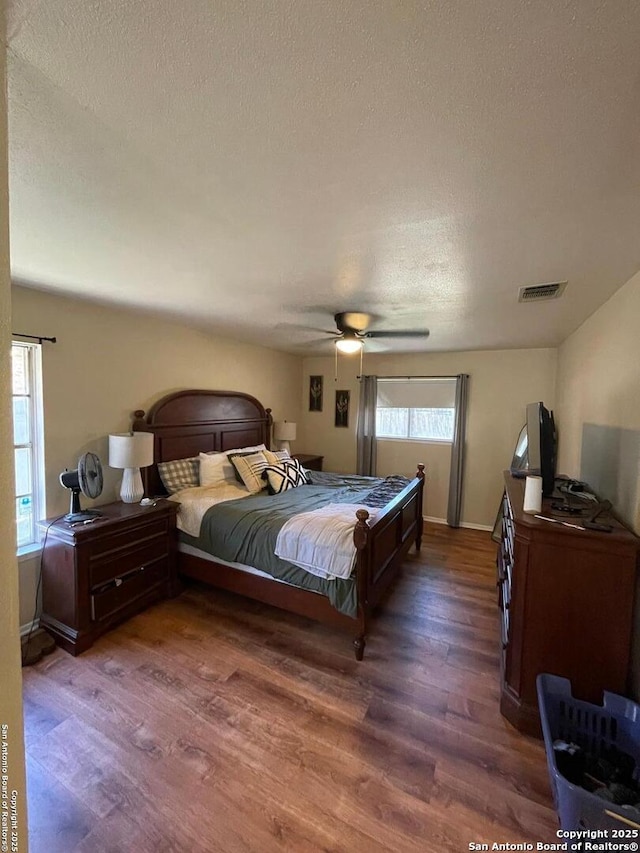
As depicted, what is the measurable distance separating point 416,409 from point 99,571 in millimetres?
4153

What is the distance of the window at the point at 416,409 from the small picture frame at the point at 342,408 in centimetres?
50

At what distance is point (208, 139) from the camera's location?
1006 mm

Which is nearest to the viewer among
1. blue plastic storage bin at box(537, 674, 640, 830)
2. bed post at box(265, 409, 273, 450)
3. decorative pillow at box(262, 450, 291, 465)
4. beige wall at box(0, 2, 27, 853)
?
beige wall at box(0, 2, 27, 853)

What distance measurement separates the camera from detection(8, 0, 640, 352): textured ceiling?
701 mm

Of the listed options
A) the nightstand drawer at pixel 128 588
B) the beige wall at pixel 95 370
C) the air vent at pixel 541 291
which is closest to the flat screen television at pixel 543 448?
the air vent at pixel 541 291

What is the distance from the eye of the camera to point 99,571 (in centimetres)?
246

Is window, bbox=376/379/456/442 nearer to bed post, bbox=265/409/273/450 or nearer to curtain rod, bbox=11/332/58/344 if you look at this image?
bed post, bbox=265/409/273/450

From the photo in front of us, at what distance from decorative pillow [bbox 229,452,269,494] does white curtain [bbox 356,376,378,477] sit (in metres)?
1.91

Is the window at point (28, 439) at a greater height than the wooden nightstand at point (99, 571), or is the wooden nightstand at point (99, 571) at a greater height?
the window at point (28, 439)

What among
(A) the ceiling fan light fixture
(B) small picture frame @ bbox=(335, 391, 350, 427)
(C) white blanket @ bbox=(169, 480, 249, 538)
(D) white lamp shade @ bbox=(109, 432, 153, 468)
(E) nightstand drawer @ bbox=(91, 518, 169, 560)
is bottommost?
(E) nightstand drawer @ bbox=(91, 518, 169, 560)

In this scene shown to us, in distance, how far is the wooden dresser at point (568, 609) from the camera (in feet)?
5.38

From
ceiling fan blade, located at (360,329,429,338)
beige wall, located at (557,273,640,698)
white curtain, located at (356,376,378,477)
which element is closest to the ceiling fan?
ceiling fan blade, located at (360,329,429,338)

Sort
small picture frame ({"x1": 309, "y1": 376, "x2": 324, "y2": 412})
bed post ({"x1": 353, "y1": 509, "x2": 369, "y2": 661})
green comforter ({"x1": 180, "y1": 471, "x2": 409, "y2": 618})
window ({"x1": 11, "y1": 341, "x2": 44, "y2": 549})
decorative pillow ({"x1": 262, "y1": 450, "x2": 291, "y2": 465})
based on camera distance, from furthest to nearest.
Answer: small picture frame ({"x1": 309, "y1": 376, "x2": 324, "y2": 412}) < decorative pillow ({"x1": 262, "y1": 450, "x2": 291, "y2": 465}) < window ({"x1": 11, "y1": 341, "x2": 44, "y2": 549}) < green comforter ({"x1": 180, "y1": 471, "x2": 409, "y2": 618}) < bed post ({"x1": 353, "y1": 509, "x2": 369, "y2": 661})

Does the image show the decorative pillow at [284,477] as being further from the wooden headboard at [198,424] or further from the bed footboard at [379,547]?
the bed footboard at [379,547]
